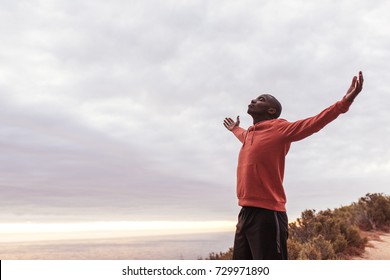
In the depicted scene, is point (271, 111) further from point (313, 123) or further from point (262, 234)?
point (262, 234)

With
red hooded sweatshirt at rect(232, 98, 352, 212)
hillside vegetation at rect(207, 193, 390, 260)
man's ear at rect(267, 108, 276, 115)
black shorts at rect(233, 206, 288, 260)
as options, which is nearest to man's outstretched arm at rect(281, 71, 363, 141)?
red hooded sweatshirt at rect(232, 98, 352, 212)

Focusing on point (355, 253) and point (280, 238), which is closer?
point (280, 238)

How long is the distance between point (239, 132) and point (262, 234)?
1.50 metres

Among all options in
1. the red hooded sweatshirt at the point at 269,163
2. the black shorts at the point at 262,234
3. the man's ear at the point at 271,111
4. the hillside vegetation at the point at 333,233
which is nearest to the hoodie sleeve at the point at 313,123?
the red hooded sweatshirt at the point at 269,163

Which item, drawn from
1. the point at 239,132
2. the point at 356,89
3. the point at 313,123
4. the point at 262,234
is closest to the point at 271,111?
the point at 239,132

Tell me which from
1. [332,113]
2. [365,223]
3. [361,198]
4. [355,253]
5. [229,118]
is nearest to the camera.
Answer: [332,113]

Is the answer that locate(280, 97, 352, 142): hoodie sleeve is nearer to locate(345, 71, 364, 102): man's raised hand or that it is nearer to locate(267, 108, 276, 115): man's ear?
locate(345, 71, 364, 102): man's raised hand

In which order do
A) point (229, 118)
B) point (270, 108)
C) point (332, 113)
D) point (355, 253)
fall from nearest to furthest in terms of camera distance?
point (332, 113)
point (270, 108)
point (229, 118)
point (355, 253)

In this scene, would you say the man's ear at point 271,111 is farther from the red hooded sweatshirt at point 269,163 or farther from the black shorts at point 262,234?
the black shorts at point 262,234

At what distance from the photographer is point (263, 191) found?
15.2 feet
